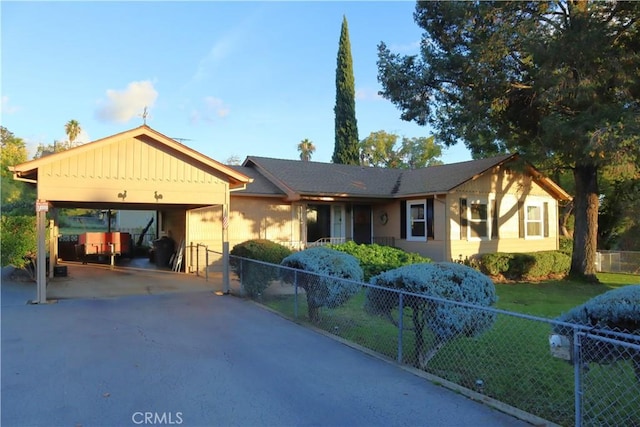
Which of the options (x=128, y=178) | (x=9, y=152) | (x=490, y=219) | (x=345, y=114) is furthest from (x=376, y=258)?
(x=9, y=152)

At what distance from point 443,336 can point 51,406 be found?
13.7 feet

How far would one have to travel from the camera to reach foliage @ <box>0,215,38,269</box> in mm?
13258

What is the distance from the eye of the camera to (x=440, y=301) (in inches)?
207

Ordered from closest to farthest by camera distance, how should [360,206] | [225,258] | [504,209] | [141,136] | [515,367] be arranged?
1. [515,367]
2. [141,136]
3. [225,258]
4. [504,209]
5. [360,206]

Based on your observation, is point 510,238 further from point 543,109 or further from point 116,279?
point 116,279

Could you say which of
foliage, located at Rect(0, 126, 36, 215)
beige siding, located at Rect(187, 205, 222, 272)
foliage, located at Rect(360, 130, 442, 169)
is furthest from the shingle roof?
foliage, located at Rect(360, 130, 442, 169)

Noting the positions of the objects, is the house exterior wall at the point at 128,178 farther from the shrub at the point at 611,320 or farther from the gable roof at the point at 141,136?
the shrub at the point at 611,320

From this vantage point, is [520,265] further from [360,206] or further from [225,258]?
[225,258]

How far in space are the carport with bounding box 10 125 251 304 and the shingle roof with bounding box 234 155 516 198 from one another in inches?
188

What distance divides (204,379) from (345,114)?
31.8m

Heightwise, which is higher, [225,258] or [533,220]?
[533,220]

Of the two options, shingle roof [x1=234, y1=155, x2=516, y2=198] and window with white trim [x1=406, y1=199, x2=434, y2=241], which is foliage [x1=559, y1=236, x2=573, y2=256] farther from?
window with white trim [x1=406, y1=199, x2=434, y2=241]

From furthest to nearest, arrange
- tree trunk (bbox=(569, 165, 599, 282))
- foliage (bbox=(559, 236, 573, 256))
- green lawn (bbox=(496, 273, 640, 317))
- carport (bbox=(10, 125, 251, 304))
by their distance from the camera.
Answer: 1. foliage (bbox=(559, 236, 573, 256))
2. tree trunk (bbox=(569, 165, 599, 282))
3. green lawn (bbox=(496, 273, 640, 317))
4. carport (bbox=(10, 125, 251, 304))

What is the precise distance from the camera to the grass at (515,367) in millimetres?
4707
